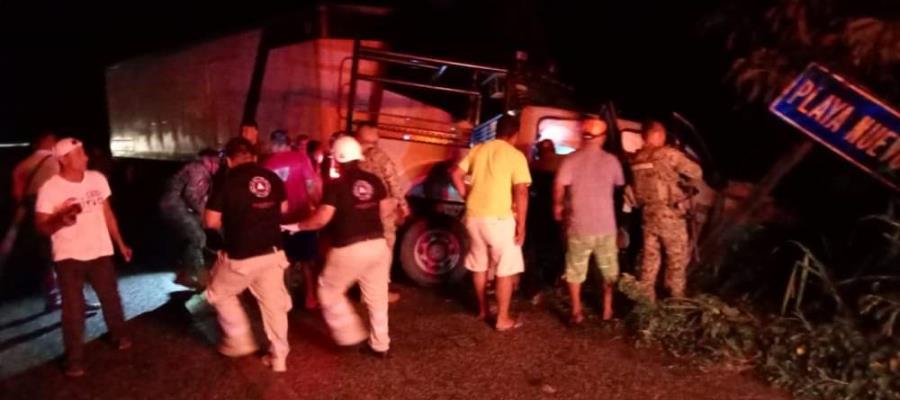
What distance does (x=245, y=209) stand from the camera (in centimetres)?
508

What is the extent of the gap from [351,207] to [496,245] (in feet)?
4.50

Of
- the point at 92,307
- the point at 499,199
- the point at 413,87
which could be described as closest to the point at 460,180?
the point at 499,199

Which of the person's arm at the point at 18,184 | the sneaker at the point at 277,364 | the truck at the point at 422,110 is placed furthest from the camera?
the truck at the point at 422,110

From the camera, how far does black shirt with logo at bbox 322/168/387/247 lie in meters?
5.23

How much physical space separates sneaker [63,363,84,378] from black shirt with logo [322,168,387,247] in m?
1.92

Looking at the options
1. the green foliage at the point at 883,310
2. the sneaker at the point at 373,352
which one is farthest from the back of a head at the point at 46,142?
the green foliage at the point at 883,310

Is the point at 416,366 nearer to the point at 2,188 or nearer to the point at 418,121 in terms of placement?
the point at 418,121

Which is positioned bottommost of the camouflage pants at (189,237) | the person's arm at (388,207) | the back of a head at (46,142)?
the camouflage pants at (189,237)

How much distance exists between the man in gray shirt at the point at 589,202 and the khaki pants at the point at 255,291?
2.25 meters

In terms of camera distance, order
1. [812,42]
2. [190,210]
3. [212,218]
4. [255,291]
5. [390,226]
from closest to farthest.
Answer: [212,218] → [255,291] → [812,42] → [390,226] → [190,210]

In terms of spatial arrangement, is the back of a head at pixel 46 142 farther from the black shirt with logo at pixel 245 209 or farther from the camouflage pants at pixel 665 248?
the camouflage pants at pixel 665 248

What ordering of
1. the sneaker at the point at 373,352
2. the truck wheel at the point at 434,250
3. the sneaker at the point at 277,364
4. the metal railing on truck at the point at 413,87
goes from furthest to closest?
the truck wheel at the point at 434,250, the metal railing on truck at the point at 413,87, the sneaker at the point at 373,352, the sneaker at the point at 277,364

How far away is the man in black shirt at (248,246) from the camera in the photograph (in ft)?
16.6

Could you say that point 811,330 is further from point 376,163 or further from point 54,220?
point 54,220
